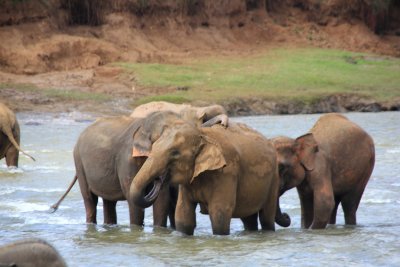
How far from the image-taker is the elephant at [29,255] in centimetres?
459

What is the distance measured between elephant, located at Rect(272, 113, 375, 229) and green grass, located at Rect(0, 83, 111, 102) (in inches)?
894

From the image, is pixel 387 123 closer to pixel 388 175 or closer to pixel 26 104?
pixel 26 104

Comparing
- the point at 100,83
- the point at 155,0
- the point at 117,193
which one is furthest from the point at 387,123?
the point at 117,193

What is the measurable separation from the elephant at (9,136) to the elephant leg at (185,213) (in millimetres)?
8494

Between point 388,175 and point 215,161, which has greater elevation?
point 215,161

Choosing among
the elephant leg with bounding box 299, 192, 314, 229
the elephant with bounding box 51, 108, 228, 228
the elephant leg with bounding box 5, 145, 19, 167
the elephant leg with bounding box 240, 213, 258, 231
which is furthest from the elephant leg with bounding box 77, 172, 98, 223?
the elephant leg with bounding box 5, 145, 19, 167

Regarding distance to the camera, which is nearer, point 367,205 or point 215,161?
point 215,161

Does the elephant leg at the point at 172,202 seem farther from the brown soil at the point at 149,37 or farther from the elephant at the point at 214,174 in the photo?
the brown soil at the point at 149,37

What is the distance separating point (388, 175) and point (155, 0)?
2933cm

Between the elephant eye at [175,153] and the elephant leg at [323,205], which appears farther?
the elephant leg at [323,205]

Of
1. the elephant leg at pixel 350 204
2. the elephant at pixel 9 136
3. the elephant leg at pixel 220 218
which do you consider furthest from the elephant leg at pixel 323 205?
the elephant at pixel 9 136

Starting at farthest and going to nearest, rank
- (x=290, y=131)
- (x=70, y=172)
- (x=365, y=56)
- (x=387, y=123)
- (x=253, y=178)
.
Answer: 1. (x=365, y=56)
2. (x=387, y=123)
3. (x=290, y=131)
4. (x=70, y=172)
5. (x=253, y=178)

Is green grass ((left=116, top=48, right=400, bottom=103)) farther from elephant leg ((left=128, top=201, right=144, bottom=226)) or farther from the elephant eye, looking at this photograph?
the elephant eye

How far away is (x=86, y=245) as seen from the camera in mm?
9828
